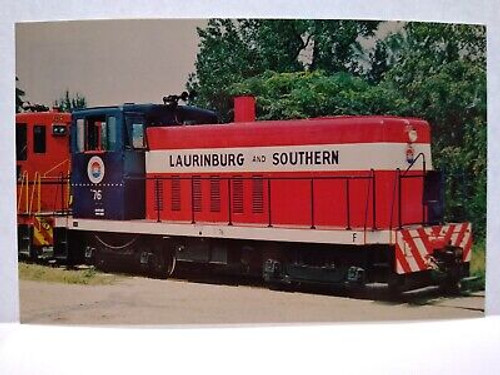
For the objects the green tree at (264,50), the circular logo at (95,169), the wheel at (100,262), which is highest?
the green tree at (264,50)

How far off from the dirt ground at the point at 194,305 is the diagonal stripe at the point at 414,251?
15cm

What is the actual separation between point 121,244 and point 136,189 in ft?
0.97

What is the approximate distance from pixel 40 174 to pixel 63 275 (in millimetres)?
527

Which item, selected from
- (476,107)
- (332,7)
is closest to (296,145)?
(332,7)

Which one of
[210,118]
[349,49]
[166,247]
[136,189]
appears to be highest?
[349,49]

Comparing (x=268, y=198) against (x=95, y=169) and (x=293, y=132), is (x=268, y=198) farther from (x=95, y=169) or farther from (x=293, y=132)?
(x=95, y=169)

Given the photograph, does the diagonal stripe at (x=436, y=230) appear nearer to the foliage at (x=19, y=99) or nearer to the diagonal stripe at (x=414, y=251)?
the diagonal stripe at (x=414, y=251)

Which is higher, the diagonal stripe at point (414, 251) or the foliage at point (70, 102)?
the foliage at point (70, 102)

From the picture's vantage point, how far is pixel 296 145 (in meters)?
3.68

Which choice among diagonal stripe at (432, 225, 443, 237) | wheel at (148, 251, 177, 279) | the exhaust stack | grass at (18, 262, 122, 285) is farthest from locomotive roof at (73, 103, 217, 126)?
diagonal stripe at (432, 225, 443, 237)

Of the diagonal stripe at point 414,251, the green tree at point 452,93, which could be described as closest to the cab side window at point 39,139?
the green tree at point 452,93

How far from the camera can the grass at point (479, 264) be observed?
12.5ft

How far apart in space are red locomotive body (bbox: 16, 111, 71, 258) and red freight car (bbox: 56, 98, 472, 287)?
0.08m

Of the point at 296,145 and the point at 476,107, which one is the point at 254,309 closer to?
the point at 296,145
